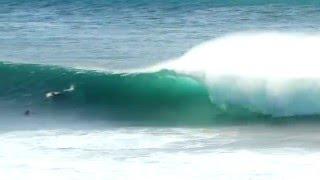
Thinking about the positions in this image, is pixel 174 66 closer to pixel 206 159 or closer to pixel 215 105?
pixel 215 105

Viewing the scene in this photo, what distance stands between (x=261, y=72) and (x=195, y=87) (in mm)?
1388

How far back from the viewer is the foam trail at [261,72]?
22562mm

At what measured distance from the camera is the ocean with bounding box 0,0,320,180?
61.4 feet

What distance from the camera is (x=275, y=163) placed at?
18328mm

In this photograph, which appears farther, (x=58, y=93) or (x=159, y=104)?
(x=58, y=93)

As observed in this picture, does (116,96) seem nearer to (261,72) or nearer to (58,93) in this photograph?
(58,93)

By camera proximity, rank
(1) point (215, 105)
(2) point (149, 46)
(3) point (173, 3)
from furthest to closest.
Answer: (3) point (173, 3) < (2) point (149, 46) < (1) point (215, 105)

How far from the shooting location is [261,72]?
24.1 m

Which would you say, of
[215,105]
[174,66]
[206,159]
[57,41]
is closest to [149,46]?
[57,41]

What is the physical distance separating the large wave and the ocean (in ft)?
0.09

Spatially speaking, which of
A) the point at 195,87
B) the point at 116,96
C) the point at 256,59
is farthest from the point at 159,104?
the point at 256,59

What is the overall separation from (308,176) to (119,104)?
25.5 ft

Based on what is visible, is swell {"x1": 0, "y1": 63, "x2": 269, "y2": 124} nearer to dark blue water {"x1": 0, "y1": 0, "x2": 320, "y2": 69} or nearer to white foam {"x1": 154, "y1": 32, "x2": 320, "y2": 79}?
white foam {"x1": 154, "y1": 32, "x2": 320, "y2": 79}

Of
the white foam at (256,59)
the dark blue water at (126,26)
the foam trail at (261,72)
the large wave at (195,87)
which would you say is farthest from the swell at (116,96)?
the dark blue water at (126,26)
